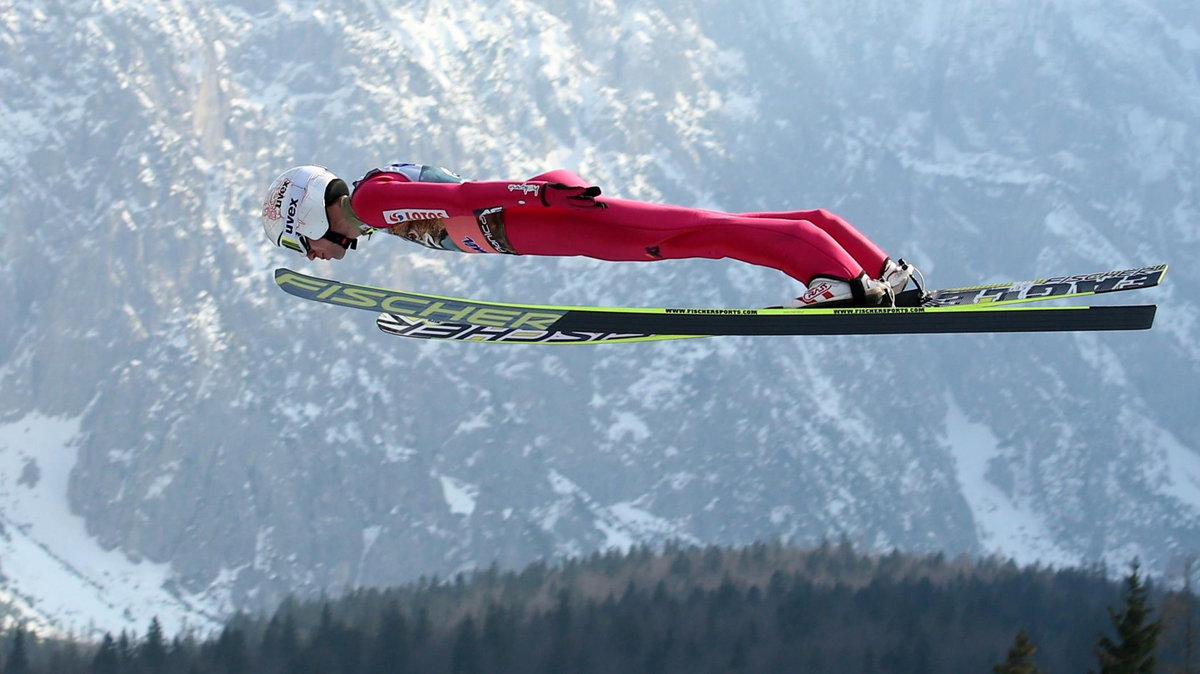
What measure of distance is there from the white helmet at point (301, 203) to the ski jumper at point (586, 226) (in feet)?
1.40

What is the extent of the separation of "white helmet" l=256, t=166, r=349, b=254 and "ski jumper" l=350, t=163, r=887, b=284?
426 millimetres

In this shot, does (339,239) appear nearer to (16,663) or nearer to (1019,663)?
(1019,663)

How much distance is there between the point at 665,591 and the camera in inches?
5138

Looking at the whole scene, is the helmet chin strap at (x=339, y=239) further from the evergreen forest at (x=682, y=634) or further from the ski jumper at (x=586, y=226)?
the evergreen forest at (x=682, y=634)

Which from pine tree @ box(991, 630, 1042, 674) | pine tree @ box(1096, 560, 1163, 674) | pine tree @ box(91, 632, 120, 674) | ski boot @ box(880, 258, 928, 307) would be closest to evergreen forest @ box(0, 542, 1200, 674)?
pine tree @ box(91, 632, 120, 674)

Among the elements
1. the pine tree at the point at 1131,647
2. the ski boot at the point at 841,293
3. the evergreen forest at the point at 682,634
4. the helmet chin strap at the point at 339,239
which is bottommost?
the ski boot at the point at 841,293

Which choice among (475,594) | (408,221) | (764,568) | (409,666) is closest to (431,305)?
(408,221)

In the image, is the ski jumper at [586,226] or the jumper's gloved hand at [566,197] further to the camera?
the jumper's gloved hand at [566,197]

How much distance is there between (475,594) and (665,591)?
78.6 feet

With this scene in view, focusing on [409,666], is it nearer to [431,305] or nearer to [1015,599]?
[1015,599]

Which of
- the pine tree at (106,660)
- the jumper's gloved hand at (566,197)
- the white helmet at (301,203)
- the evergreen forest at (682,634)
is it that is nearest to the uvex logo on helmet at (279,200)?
the white helmet at (301,203)

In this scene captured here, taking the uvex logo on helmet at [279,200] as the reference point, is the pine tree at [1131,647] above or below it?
above

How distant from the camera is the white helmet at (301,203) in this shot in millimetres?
15648

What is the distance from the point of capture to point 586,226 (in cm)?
1428
